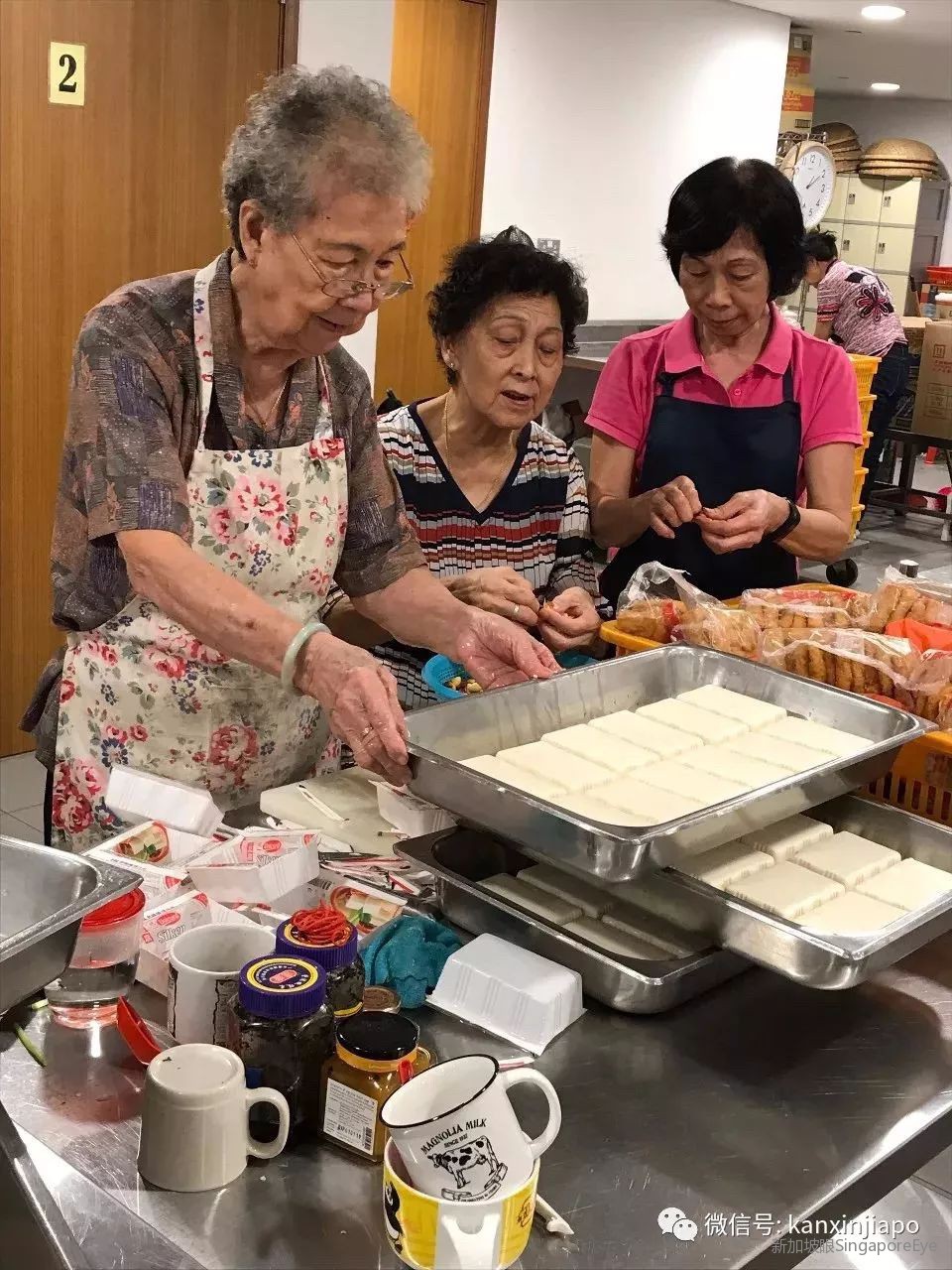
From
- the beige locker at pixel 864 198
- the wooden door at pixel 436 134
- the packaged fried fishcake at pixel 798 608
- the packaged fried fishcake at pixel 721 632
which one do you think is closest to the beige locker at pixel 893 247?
the beige locker at pixel 864 198

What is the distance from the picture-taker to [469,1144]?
107 cm

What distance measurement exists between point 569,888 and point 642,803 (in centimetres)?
14

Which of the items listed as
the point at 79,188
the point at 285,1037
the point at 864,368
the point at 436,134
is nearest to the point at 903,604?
the point at 285,1037

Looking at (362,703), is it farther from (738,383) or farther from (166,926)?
(738,383)

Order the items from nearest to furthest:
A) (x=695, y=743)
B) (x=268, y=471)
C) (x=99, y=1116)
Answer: (x=99, y=1116) < (x=695, y=743) < (x=268, y=471)

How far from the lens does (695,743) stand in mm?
1744

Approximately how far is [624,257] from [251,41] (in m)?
3.55

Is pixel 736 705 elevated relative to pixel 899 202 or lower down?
lower down

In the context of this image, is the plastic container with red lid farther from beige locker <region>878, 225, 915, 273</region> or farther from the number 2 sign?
beige locker <region>878, 225, 915, 273</region>

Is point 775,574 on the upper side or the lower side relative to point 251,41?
lower

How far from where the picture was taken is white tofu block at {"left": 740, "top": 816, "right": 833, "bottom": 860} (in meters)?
1.61

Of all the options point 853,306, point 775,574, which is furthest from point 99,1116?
point 853,306

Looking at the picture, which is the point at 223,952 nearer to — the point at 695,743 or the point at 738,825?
the point at 738,825

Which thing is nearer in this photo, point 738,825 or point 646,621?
point 738,825
